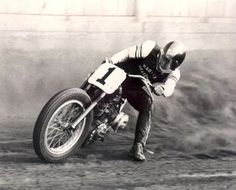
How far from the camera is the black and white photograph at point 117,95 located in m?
2.69

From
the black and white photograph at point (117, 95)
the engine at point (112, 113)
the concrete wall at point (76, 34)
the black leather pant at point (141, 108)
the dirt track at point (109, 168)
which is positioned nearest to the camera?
the dirt track at point (109, 168)

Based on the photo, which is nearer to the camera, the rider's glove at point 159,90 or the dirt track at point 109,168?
the dirt track at point 109,168

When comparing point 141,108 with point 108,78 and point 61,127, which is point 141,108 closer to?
point 108,78

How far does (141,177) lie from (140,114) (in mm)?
434

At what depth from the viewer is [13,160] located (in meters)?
2.74

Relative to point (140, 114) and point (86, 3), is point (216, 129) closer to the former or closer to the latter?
point (140, 114)

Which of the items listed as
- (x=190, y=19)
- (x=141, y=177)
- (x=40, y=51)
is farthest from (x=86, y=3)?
(x=141, y=177)

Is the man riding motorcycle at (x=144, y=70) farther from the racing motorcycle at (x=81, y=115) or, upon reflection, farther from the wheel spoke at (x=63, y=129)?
the wheel spoke at (x=63, y=129)

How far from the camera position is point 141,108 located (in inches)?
118

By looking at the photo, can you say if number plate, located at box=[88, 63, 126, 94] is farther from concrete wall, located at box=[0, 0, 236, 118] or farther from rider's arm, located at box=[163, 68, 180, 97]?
concrete wall, located at box=[0, 0, 236, 118]

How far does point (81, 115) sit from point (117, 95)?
27 centimetres

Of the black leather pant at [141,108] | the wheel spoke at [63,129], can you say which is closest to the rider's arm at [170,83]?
the black leather pant at [141,108]

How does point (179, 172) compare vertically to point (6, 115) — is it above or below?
below

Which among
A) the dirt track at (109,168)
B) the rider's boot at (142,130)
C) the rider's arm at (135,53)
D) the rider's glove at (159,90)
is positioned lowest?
the dirt track at (109,168)
